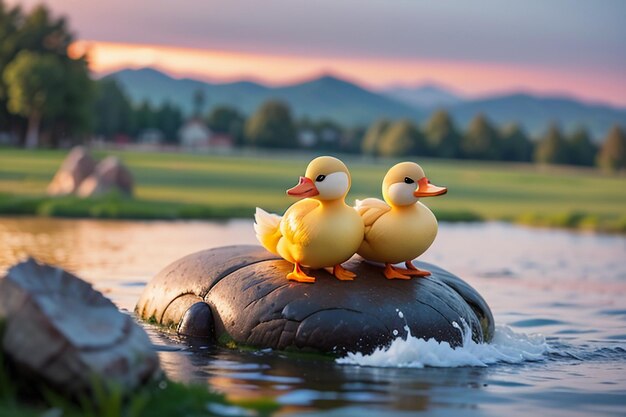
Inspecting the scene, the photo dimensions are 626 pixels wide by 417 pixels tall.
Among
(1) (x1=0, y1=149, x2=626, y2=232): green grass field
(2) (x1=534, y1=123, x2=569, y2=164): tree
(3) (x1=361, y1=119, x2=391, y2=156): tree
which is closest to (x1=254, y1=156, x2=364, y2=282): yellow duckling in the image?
(1) (x1=0, y1=149, x2=626, y2=232): green grass field

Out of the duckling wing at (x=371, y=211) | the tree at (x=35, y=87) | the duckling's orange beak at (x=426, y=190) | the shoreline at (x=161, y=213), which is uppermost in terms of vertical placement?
the tree at (x=35, y=87)

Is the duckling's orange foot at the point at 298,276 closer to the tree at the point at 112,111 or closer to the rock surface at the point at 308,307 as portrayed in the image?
the rock surface at the point at 308,307

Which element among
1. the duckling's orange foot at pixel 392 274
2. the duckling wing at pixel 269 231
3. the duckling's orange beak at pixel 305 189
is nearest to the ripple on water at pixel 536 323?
the duckling's orange foot at pixel 392 274

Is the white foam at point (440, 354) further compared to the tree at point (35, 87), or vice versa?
the tree at point (35, 87)

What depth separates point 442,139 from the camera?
97812 millimetres

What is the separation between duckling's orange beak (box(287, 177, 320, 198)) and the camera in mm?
9484

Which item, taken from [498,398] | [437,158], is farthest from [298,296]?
[437,158]

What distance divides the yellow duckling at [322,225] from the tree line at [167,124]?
65.1 m

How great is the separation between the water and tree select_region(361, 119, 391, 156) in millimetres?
82614

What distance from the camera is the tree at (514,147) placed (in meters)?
98.6

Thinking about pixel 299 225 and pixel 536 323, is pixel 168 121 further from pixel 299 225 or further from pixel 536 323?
pixel 299 225

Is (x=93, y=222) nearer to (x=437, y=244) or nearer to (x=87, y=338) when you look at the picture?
(x=437, y=244)

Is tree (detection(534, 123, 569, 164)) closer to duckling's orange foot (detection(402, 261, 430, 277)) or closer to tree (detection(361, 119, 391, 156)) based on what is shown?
tree (detection(361, 119, 391, 156))

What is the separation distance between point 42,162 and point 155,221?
94.9 feet
